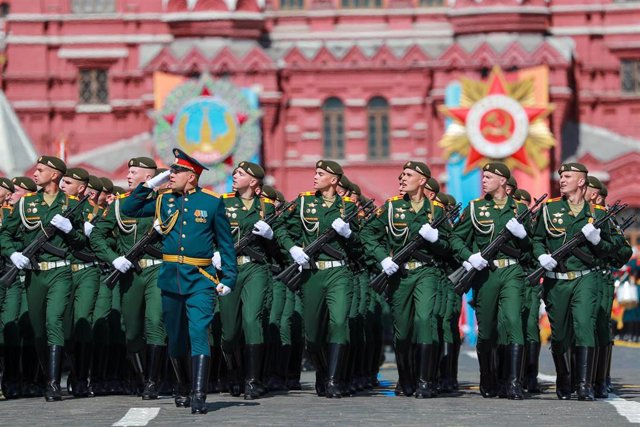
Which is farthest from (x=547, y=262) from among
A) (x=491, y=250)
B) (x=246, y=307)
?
(x=246, y=307)

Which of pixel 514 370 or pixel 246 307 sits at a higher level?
pixel 246 307

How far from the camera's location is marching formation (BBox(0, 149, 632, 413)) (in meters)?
18.4

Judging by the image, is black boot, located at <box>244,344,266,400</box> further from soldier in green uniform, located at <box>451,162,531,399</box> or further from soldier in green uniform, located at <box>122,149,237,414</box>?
soldier in green uniform, located at <box>451,162,531,399</box>

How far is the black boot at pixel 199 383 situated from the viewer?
16328mm

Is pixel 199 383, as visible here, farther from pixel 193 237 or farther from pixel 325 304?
pixel 325 304

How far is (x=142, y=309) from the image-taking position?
61.7 feet

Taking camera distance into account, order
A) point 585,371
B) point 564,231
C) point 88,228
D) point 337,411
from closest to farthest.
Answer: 1. point 337,411
2. point 585,371
3. point 564,231
4. point 88,228

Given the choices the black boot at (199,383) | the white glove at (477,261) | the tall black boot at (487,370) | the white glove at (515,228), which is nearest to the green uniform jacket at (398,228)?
the white glove at (477,261)

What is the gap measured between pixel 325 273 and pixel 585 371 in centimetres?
258

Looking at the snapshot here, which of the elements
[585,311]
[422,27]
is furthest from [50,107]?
[585,311]

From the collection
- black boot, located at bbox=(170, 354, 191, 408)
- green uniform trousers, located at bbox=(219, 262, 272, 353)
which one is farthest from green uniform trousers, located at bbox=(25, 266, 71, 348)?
black boot, located at bbox=(170, 354, 191, 408)

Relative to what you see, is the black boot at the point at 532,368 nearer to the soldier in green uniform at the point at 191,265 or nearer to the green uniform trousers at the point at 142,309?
the green uniform trousers at the point at 142,309

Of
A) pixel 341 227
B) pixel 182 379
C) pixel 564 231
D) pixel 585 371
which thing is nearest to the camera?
pixel 182 379

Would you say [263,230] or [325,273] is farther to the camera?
[263,230]
